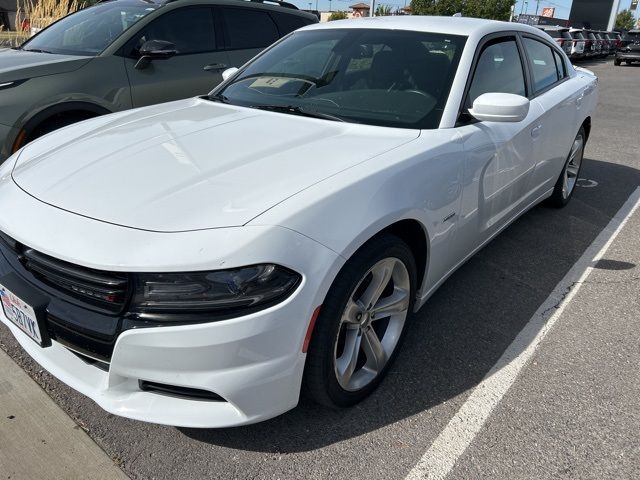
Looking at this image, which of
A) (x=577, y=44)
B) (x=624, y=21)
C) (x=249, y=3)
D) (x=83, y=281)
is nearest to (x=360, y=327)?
(x=83, y=281)

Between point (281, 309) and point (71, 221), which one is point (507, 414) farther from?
point (71, 221)

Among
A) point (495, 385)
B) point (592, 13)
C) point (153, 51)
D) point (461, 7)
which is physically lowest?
point (592, 13)

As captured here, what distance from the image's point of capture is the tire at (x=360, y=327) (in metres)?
1.99

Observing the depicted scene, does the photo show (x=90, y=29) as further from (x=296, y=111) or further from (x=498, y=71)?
(x=498, y=71)

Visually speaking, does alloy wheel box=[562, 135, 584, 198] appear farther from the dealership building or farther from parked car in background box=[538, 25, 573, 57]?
the dealership building

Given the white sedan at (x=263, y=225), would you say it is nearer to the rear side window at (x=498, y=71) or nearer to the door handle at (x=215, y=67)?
the rear side window at (x=498, y=71)

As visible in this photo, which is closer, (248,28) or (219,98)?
(219,98)

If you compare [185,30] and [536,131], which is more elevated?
[185,30]

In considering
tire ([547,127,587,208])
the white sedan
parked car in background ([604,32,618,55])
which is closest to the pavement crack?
the white sedan

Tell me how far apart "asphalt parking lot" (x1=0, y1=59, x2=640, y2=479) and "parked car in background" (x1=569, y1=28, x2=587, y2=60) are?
22749 millimetres

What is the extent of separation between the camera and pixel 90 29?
4871 mm

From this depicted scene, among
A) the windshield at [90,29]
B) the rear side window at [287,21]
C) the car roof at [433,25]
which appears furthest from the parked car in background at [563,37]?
the car roof at [433,25]

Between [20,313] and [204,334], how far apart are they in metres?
0.83

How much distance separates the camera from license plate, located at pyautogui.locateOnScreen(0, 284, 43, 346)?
1.95 m
